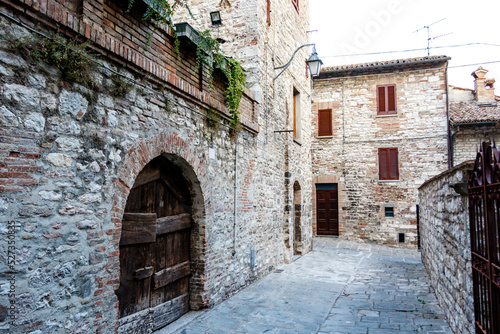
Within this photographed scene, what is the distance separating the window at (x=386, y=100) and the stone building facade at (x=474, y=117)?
Result: 2.20 metres

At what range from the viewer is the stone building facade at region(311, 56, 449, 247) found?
44.0 ft

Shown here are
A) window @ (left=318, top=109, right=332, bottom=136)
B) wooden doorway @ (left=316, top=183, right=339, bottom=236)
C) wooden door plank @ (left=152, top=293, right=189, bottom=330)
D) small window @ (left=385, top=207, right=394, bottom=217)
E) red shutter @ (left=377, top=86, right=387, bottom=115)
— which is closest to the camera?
wooden door plank @ (left=152, top=293, right=189, bottom=330)

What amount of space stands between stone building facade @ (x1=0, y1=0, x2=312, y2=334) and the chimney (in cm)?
1191

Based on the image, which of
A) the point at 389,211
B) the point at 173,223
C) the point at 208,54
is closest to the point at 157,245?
the point at 173,223

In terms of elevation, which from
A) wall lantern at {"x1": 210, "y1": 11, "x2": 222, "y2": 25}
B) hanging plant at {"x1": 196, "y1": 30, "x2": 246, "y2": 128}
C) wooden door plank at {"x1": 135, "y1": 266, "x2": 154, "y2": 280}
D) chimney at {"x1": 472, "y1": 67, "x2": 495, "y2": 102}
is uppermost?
chimney at {"x1": 472, "y1": 67, "x2": 495, "y2": 102}

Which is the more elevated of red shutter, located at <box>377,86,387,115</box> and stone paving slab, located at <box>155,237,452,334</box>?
red shutter, located at <box>377,86,387,115</box>

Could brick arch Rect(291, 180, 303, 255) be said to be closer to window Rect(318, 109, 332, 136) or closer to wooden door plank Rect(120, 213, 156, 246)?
window Rect(318, 109, 332, 136)

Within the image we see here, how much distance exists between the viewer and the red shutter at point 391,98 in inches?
555

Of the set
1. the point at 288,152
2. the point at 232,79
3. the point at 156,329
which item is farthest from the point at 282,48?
the point at 156,329

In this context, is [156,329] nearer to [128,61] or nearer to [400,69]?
[128,61]

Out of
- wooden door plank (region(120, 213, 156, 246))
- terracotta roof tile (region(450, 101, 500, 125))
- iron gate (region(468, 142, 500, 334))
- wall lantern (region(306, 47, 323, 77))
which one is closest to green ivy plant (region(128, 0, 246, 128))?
Result: wall lantern (region(306, 47, 323, 77))

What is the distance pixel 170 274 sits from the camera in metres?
4.50

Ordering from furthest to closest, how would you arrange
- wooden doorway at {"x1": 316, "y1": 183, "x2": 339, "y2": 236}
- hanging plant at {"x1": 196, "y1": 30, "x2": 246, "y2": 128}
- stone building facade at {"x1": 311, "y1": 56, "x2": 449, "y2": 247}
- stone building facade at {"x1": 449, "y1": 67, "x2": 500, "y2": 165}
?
Result: wooden doorway at {"x1": 316, "y1": 183, "x2": 339, "y2": 236}
stone building facade at {"x1": 311, "y1": 56, "x2": 449, "y2": 247}
stone building facade at {"x1": 449, "y1": 67, "x2": 500, "y2": 165}
hanging plant at {"x1": 196, "y1": 30, "x2": 246, "y2": 128}

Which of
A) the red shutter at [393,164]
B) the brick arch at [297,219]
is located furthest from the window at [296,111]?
the red shutter at [393,164]
